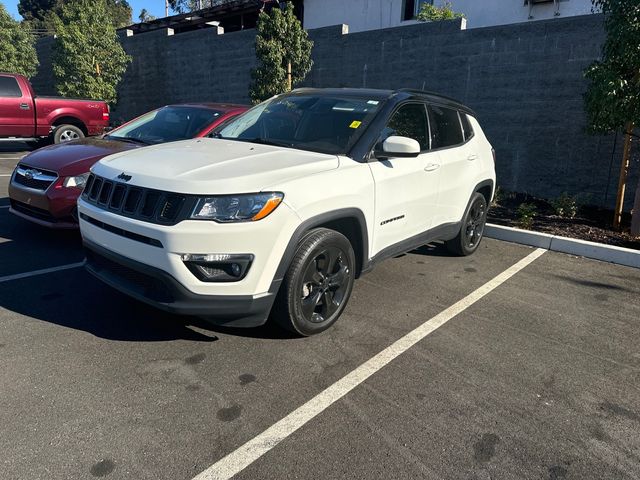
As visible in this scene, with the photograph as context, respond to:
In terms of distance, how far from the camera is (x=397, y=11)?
53.0ft

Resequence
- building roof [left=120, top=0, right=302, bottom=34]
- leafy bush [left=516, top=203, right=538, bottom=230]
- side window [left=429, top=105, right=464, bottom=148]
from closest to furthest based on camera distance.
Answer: side window [left=429, top=105, right=464, bottom=148] < leafy bush [left=516, top=203, right=538, bottom=230] < building roof [left=120, top=0, right=302, bottom=34]

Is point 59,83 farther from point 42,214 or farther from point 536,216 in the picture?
point 536,216

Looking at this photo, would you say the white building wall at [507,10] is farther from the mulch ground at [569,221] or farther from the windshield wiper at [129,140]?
the windshield wiper at [129,140]

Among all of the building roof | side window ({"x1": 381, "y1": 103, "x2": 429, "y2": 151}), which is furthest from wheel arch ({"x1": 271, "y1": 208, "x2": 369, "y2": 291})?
the building roof

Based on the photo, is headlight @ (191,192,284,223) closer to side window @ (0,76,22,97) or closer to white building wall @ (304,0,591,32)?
side window @ (0,76,22,97)

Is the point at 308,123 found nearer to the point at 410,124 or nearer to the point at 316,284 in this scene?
the point at 410,124

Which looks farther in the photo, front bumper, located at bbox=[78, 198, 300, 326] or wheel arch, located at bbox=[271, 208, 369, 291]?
wheel arch, located at bbox=[271, 208, 369, 291]

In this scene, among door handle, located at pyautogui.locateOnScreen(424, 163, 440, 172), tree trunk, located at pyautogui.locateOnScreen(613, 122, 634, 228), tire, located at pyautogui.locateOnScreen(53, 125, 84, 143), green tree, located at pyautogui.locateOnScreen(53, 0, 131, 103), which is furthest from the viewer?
green tree, located at pyautogui.locateOnScreen(53, 0, 131, 103)

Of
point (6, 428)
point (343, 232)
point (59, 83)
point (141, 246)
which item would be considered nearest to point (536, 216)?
point (343, 232)

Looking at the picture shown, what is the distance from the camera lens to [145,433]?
2.54 metres

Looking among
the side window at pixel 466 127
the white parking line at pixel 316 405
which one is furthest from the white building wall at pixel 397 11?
the white parking line at pixel 316 405

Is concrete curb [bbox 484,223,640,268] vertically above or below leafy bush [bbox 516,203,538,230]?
below

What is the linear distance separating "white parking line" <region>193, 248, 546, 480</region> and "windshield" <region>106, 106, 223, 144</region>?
353 cm

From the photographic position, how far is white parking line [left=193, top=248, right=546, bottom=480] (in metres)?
2.36
